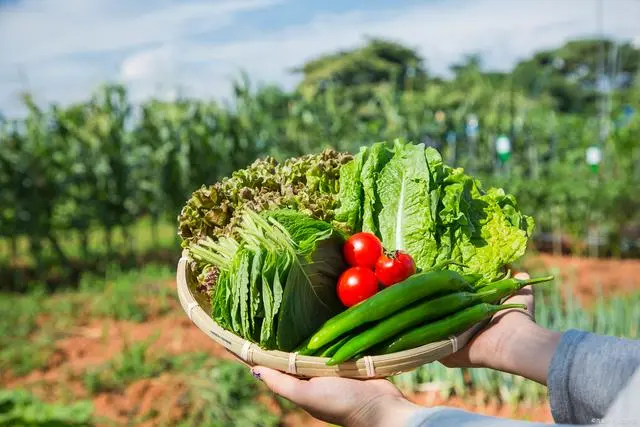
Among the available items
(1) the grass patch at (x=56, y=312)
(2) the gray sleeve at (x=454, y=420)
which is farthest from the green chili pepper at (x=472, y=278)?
(1) the grass patch at (x=56, y=312)

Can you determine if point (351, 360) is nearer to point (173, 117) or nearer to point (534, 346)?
point (534, 346)

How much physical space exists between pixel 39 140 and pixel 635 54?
5597 cm

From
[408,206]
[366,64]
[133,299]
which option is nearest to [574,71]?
[366,64]

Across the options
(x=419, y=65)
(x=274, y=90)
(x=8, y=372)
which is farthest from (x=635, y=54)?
(x=8, y=372)

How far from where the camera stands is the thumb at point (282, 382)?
2213 mm

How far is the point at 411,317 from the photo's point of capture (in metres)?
2.53

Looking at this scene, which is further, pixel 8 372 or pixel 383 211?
pixel 8 372

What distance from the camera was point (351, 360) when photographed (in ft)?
7.82

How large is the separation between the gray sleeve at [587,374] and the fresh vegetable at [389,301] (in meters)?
0.61

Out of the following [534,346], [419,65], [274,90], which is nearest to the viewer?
[534,346]

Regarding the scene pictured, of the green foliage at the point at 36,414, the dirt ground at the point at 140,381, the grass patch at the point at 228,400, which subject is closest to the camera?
the green foliage at the point at 36,414

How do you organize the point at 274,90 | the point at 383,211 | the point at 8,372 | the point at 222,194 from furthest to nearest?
1. the point at 274,90
2. the point at 8,372
3. the point at 383,211
4. the point at 222,194

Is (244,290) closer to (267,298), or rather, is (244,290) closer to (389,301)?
(267,298)

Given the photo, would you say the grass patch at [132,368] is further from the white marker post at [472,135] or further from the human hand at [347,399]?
the white marker post at [472,135]
